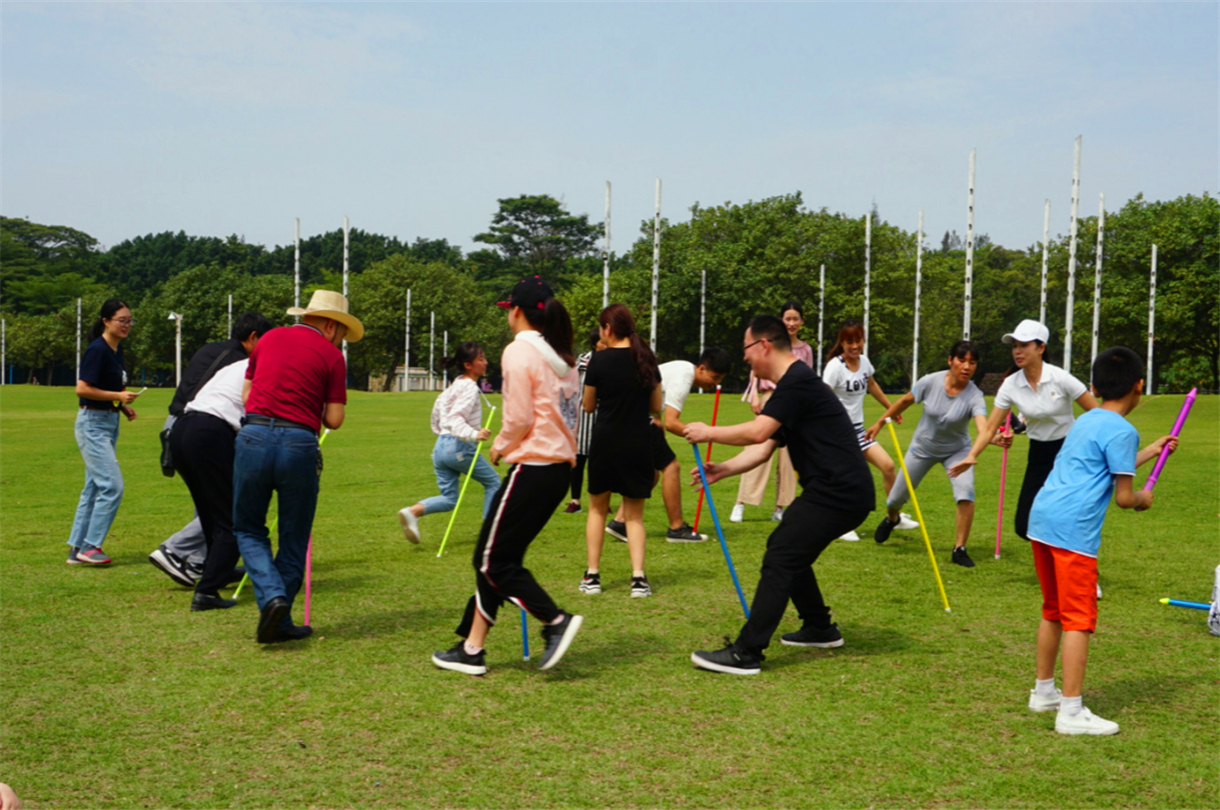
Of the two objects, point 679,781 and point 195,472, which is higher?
point 195,472

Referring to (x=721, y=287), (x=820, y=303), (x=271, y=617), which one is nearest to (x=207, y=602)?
(x=271, y=617)

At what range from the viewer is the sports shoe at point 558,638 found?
5.34 metres

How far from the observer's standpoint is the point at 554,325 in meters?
5.61

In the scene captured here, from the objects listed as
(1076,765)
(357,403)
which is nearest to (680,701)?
(1076,765)

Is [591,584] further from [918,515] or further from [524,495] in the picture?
[918,515]

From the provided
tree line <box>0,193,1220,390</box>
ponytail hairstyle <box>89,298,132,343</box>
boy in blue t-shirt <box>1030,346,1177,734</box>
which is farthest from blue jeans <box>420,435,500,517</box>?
tree line <box>0,193,1220,390</box>

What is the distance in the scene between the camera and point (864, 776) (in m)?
4.09

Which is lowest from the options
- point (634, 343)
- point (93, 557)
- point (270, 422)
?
point (93, 557)

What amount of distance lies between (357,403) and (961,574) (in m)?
40.6

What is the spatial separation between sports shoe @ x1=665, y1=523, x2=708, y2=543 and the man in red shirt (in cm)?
453

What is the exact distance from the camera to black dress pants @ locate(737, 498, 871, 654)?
5.53 meters

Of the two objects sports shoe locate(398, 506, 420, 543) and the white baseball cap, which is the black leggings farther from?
sports shoe locate(398, 506, 420, 543)

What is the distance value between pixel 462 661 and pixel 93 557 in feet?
14.9

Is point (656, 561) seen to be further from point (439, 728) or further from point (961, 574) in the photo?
point (439, 728)
